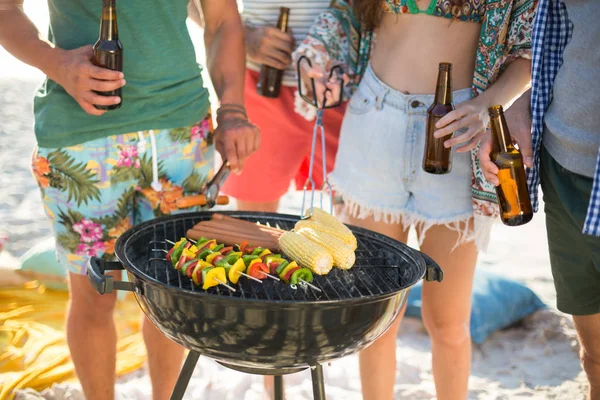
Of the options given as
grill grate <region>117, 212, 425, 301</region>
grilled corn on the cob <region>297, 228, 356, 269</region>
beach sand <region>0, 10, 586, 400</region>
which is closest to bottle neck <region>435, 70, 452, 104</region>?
grill grate <region>117, 212, 425, 301</region>

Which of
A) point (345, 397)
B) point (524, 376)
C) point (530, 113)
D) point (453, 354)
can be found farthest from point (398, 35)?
point (524, 376)

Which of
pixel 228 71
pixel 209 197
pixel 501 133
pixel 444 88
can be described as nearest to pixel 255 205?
pixel 228 71

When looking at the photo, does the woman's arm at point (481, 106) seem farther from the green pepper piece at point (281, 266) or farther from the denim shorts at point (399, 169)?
the green pepper piece at point (281, 266)

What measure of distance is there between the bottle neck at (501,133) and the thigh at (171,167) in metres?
1.17

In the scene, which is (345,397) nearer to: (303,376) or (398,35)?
(303,376)

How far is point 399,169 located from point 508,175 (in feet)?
1.85

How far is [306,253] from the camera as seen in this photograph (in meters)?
2.19

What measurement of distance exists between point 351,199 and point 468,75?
68cm

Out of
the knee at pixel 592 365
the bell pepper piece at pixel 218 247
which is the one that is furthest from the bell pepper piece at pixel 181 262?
the knee at pixel 592 365

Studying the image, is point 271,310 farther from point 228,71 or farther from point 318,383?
point 228,71

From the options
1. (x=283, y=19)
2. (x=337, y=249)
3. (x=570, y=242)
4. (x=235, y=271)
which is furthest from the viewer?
(x=283, y=19)

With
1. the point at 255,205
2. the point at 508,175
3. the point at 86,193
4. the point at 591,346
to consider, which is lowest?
the point at 255,205

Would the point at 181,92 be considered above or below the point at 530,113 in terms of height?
below

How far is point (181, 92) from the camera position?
276cm
